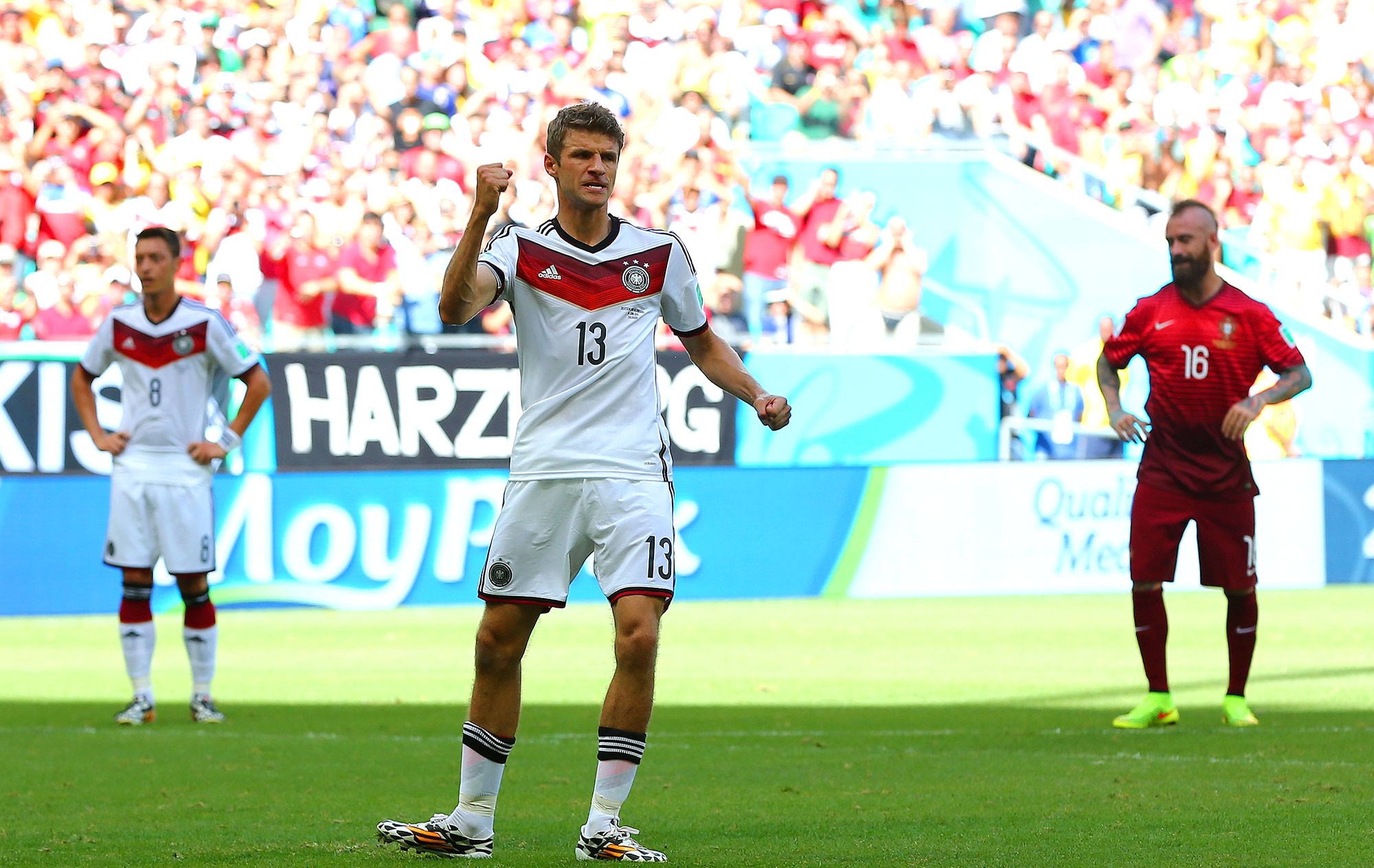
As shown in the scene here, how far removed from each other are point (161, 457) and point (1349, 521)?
490 inches

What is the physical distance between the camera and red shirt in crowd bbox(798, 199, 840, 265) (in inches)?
823

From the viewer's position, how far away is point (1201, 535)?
30.1 feet

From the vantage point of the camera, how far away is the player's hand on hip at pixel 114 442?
9.59 metres

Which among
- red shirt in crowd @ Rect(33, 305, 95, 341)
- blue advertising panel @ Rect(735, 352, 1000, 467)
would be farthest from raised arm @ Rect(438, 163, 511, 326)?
blue advertising panel @ Rect(735, 352, 1000, 467)

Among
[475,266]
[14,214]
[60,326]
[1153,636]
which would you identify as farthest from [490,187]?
[14,214]

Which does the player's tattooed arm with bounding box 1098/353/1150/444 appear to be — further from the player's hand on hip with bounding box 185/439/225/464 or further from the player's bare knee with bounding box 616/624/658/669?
the player's hand on hip with bounding box 185/439/225/464

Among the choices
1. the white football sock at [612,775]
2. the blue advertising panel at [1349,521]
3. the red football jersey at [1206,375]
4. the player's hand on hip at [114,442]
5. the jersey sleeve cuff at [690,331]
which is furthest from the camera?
the blue advertising panel at [1349,521]

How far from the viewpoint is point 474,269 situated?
5.13m

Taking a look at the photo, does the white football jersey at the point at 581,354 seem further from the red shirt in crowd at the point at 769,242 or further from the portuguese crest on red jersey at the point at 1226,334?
the red shirt in crowd at the point at 769,242

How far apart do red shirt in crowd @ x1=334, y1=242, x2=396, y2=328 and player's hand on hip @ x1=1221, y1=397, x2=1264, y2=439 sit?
1145 cm

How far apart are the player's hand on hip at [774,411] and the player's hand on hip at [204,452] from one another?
492 centimetres

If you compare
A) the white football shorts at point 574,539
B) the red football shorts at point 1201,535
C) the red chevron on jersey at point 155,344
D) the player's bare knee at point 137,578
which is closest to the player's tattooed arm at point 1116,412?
the red football shorts at point 1201,535

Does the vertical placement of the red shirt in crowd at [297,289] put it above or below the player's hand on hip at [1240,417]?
above

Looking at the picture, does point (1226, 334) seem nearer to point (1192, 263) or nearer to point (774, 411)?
point (1192, 263)
